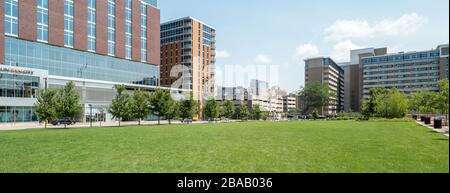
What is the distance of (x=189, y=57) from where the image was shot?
90250 mm

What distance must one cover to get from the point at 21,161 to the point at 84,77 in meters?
55.3

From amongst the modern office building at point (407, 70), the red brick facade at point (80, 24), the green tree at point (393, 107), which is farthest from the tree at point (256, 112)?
the modern office building at point (407, 70)

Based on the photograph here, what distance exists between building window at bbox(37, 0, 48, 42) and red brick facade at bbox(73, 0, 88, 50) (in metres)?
5.27

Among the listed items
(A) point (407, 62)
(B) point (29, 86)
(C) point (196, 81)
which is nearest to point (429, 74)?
(A) point (407, 62)

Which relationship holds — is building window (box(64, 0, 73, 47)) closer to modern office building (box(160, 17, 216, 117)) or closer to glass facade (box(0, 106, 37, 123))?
glass facade (box(0, 106, 37, 123))

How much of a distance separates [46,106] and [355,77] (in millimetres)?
140968

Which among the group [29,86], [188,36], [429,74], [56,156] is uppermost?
[188,36]

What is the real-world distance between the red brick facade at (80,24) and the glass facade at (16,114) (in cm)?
1587

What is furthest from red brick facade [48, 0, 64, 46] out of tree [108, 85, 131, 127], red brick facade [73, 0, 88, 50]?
tree [108, 85, 131, 127]

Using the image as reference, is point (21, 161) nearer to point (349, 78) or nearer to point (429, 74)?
point (429, 74)

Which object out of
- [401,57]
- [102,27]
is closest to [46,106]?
[102,27]

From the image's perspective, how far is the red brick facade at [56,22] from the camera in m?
55.8

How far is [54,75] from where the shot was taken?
55969 millimetres
